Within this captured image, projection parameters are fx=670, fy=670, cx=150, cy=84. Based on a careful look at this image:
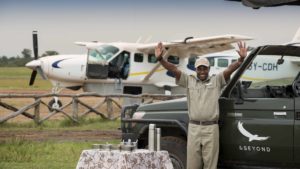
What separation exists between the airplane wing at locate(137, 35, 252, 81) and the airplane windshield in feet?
4.18

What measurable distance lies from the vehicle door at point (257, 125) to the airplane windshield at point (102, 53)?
61.4 ft

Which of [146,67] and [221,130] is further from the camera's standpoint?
[146,67]

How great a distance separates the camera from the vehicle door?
724 centimetres

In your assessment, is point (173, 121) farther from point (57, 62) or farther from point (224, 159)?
point (57, 62)

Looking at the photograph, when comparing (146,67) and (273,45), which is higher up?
(273,45)

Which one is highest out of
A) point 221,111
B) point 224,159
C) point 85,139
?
point 221,111

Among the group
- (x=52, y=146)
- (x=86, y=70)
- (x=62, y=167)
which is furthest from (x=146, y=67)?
(x=62, y=167)

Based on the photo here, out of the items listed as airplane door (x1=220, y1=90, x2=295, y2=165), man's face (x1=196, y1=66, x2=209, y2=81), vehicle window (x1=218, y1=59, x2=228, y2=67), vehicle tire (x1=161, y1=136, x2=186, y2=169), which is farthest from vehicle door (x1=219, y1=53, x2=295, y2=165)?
vehicle window (x1=218, y1=59, x2=228, y2=67)

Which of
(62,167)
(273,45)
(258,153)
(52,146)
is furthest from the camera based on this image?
(52,146)

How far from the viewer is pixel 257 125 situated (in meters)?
7.33

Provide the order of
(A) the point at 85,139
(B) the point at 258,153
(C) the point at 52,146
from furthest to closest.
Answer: (A) the point at 85,139 → (C) the point at 52,146 → (B) the point at 258,153

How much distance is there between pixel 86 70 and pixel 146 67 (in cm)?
272

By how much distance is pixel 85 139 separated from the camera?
14.4m

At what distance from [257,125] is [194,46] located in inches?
780
